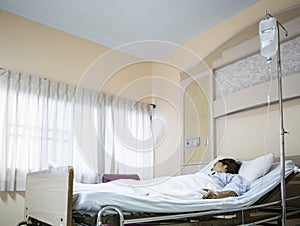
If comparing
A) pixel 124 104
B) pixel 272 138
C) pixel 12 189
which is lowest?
pixel 12 189

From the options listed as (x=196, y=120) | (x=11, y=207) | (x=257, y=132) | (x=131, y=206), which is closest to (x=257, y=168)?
(x=257, y=132)

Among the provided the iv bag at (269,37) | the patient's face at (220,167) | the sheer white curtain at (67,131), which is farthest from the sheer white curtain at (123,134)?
the iv bag at (269,37)

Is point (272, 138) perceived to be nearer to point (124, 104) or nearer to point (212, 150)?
point (212, 150)

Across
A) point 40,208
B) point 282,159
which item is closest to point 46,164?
point 40,208

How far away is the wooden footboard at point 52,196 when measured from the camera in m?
1.24

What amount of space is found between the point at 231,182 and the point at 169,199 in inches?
28.8

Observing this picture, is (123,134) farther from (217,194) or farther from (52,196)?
(52,196)

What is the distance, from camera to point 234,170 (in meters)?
2.31

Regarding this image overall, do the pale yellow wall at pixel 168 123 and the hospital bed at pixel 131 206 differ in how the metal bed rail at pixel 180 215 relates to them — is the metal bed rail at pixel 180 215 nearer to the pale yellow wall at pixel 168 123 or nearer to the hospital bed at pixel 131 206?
the hospital bed at pixel 131 206

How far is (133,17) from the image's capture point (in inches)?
120

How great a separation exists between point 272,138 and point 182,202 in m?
1.06

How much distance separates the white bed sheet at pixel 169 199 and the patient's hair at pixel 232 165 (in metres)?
0.24

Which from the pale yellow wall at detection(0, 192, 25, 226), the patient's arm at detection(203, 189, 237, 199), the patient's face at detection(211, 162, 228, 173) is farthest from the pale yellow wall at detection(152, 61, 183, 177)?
the pale yellow wall at detection(0, 192, 25, 226)

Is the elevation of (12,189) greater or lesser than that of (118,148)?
lesser
